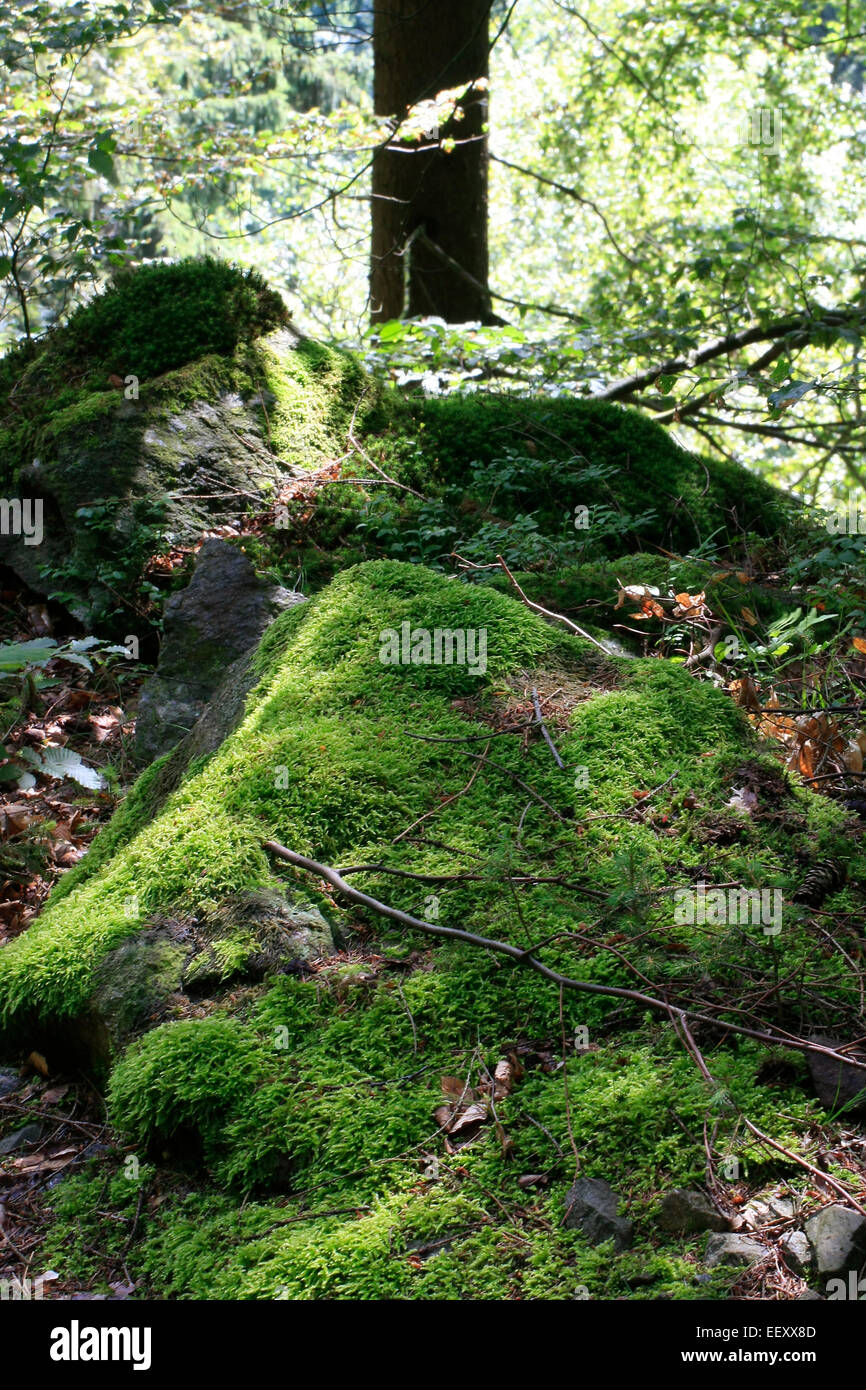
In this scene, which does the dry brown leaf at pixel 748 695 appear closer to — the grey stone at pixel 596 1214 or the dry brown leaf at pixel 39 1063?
the grey stone at pixel 596 1214

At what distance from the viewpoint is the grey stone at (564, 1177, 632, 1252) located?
1.89 m

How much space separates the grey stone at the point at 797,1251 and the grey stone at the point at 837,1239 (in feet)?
0.05

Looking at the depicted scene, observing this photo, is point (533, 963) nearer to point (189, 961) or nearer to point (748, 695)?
point (189, 961)

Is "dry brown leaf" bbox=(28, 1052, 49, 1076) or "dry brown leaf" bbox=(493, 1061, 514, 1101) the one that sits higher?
Answer: "dry brown leaf" bbox=(493, 1061, 514, 1101)

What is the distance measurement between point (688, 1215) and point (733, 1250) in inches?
3.9

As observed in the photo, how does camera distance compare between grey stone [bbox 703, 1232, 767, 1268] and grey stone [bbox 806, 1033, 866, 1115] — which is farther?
grey stone [bbox 806, 1033, 866, 1115]

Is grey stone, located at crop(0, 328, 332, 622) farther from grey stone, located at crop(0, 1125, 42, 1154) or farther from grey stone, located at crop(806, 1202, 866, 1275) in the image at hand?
grey stone, located at crop(806, 1202, 866, 1275)

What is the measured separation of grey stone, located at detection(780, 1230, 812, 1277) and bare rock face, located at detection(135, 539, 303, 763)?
3.45 metres

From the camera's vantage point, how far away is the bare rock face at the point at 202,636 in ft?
15.4

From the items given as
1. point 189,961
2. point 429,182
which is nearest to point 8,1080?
point 189,961

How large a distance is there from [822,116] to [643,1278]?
20.0 meters

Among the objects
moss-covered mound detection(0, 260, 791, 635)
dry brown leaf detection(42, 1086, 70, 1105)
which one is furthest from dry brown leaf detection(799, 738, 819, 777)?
dry brown leaf detection(42, 1086, 70, 1105)

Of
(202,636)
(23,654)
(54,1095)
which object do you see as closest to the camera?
(54,1095)

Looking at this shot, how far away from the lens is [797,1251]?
5.97 ft
